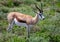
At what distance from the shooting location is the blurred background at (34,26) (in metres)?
7.96

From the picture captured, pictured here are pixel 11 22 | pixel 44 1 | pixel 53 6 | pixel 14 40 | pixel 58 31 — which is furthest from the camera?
pixel 44 1

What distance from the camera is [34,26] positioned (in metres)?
9.73

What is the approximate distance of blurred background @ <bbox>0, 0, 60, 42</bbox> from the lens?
796 centimetres

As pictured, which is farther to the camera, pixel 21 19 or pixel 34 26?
pixel 34 26

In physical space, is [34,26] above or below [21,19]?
below

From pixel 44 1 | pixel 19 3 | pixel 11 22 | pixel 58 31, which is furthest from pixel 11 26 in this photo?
pixel 44 1

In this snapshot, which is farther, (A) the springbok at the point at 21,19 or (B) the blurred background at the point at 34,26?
(A) the springbok at the point at 21,19

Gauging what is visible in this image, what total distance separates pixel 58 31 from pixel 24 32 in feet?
4.66

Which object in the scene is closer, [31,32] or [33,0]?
[31,32]

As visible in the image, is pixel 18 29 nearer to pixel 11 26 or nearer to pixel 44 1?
pixel 11 26

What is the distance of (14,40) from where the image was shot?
7.55 m

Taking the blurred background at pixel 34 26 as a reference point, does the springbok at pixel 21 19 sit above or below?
above

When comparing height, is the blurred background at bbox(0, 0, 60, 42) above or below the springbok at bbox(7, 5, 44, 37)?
below

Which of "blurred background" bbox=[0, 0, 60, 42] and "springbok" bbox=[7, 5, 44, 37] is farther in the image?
"springbok" bbox=[7, 5, 44, 37]
